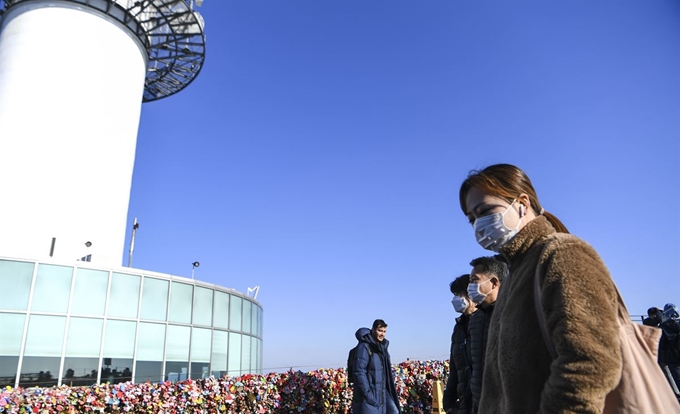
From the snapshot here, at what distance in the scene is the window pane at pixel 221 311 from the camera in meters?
16.1

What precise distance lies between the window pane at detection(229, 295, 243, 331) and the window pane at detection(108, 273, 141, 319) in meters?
3.49

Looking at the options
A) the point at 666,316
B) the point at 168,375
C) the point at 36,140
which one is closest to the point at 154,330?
the point at 168,375

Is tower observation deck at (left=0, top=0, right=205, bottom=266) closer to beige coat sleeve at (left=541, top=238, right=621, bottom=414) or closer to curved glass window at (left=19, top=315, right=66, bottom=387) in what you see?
curved glass window at (left=19, top=315, right=66, bottom=387)

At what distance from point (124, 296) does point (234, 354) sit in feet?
14.8

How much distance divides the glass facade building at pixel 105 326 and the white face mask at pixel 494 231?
13261 millimetres

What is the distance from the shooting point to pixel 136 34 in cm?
2208

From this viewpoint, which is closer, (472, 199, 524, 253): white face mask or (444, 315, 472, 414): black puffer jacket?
(472, 199, 524, 253): white face mask

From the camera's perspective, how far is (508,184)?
7.23ft

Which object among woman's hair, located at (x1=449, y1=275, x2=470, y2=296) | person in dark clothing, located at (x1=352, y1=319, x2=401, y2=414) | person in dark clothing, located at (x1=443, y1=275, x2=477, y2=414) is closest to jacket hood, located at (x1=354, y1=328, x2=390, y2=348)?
person in dark clothing, located at (x1=352, y1=319, x2=401, y2=414)

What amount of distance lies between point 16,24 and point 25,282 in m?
12.8

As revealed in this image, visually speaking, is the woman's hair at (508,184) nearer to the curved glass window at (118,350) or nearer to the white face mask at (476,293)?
the white face mask at (476,293)

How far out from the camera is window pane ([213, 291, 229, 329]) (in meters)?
16.1

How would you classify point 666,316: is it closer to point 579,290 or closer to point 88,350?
point 579,290

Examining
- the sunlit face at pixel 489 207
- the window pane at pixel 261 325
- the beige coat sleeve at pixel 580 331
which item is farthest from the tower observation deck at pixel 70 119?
the beige coat sleeve at pixel 580 331
